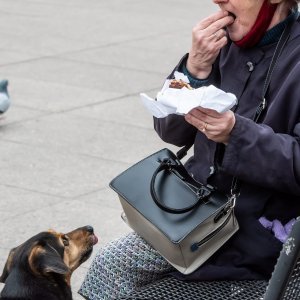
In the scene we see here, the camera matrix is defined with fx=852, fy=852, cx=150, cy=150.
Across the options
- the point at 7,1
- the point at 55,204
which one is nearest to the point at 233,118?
the point at 55,204

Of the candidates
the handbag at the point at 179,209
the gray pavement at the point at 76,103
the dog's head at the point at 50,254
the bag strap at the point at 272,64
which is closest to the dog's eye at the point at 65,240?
the dog's head at the point at 50,254

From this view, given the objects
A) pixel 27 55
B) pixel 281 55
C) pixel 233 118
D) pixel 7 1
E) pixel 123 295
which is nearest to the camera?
pixel 233 118

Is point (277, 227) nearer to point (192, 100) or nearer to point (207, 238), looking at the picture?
point (207, 238)

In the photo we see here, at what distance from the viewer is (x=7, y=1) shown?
14.1 meters

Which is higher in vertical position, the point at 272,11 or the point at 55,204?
the point at 272,11

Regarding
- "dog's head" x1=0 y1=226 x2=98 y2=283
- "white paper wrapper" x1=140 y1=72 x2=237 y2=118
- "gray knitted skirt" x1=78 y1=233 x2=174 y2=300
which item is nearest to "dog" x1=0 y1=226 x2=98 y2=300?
"dog's head" x1=0 y1=226 x2=98 y2=283

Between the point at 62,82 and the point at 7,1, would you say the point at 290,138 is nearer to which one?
the point at 62,82

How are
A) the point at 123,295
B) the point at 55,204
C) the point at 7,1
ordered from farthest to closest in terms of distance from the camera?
the point at 7,1, the point at 55,204, the point at 123,295

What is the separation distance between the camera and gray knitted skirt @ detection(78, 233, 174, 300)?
3.00 m

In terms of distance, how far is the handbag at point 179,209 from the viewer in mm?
2729

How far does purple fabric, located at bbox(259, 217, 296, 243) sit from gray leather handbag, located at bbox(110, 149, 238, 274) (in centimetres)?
10

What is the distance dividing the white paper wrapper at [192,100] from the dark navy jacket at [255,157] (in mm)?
137

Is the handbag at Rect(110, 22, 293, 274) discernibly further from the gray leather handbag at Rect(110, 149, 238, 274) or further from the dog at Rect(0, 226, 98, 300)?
the dog at Rect(0, 226, 98, 300)

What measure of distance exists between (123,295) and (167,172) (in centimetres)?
49
